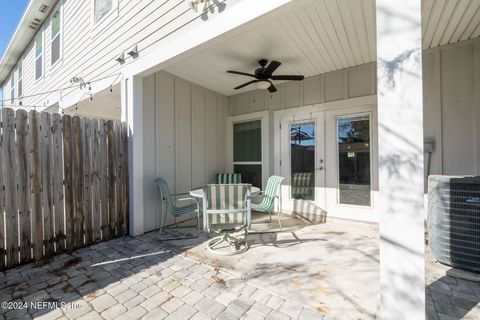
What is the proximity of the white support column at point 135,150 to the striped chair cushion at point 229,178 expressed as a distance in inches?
74.2

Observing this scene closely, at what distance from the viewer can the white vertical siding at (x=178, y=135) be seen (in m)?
3.83

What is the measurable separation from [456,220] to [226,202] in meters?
2.44

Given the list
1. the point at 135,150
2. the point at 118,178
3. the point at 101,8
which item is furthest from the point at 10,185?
the point at 101,8

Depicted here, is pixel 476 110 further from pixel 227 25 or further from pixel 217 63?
pixel 217 63

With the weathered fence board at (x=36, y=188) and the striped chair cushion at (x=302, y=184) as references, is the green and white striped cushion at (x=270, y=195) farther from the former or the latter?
the weathered fence board at (x=36, y=188)

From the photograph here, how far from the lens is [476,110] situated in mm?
3014

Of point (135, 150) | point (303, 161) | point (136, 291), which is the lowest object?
point (136, 291)

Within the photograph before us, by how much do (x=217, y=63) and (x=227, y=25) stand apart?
59.3 inches

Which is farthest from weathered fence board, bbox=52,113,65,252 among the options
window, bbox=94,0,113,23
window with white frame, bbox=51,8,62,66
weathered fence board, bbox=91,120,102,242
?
window with white frame, bbox=51,8,62,66

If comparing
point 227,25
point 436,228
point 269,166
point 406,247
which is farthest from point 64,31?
point 436,228

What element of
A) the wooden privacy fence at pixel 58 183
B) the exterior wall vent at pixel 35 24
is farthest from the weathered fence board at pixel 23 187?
the exterior wall vent at pixel 35 24

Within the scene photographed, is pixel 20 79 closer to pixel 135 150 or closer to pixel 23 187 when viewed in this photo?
pixel 135 150

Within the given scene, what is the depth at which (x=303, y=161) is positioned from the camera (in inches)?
180

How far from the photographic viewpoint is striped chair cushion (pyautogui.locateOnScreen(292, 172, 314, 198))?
449 centimetres
